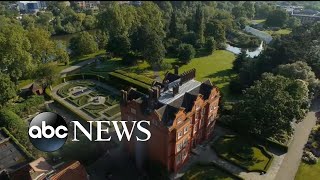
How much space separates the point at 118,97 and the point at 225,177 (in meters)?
37.9

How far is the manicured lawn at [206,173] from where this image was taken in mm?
52062

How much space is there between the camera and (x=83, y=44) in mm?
110000

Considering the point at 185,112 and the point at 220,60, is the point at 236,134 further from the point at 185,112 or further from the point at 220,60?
the point at 220,60

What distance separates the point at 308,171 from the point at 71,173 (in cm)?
4045

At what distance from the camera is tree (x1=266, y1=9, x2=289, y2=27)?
158 m

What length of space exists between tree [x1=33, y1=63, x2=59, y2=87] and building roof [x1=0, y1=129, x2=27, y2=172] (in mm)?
28822

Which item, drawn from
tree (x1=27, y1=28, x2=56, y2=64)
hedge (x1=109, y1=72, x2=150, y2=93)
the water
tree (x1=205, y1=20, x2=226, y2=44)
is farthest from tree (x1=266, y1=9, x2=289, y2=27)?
tree (x1=27, y1=28, x2=56, y2=64)

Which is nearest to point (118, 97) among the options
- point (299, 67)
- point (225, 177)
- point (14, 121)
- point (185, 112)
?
point (14, 121)

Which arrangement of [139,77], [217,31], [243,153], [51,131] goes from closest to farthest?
1. [51,131]
2. [243,153]
3. [139,77]
4. [217,31]

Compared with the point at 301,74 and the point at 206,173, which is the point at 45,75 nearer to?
the point at 206,173

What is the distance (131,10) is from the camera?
119750mm

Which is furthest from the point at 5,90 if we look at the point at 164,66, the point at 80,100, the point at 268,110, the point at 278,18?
the point at 278,18

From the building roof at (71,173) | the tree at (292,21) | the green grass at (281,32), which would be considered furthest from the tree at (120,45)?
the tree at (292,21)

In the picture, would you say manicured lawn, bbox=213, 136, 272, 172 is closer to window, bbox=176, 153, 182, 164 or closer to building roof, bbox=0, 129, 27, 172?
window, bbox=176, 153, 182, 164
